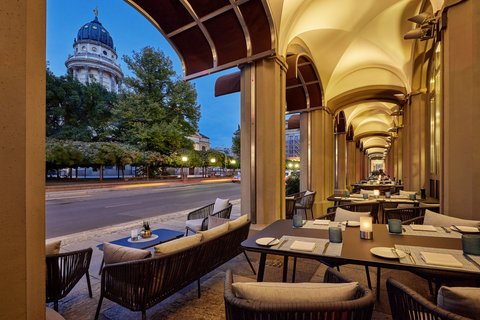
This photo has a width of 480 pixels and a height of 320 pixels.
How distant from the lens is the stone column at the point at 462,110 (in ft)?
11.5

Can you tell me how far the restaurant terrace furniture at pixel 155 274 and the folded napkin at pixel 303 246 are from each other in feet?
3.27

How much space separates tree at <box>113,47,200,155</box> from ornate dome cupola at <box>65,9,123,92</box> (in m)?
16.4

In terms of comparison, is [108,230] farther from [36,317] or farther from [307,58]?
[307,58]

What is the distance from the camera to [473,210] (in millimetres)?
3492

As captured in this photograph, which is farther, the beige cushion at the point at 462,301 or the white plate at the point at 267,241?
the white plate at the point at 267,241

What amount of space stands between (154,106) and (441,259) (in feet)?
77.7

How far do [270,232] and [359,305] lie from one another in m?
1.63

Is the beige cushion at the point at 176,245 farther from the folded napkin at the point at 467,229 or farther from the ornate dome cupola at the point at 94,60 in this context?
the ornate dome cupola at the point at 94,60

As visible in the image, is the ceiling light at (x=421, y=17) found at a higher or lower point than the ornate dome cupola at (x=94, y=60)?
lower

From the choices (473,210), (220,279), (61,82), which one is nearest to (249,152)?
(220,279)

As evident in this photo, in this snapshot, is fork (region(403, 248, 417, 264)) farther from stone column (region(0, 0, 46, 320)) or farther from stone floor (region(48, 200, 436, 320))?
stone column (region(0, 0, 46, 320))

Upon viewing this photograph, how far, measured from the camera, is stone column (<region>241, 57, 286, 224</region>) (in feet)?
17.2

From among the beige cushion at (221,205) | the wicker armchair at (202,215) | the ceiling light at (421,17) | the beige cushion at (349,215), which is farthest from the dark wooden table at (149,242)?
the ceiling light at (421,17)

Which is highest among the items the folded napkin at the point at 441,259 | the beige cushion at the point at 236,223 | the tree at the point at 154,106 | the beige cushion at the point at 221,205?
the tree at the point at 154,106
